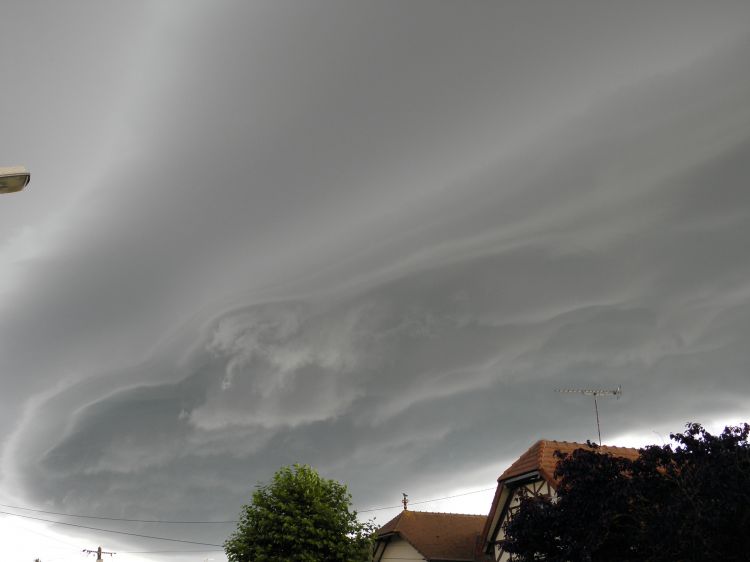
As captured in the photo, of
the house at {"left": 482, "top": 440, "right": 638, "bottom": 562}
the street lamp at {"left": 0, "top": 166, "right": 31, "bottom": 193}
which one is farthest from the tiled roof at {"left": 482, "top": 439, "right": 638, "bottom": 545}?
the street lamp at {"left": 0, "top": 166, "right": 31, "bottom": 193}

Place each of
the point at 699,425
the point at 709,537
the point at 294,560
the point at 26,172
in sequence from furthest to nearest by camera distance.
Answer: the point at 294,560 < the point at 699,425 < the point at 709,537 < the point at 26,172

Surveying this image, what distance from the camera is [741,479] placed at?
20.2m

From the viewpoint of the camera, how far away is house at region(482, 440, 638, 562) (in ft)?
129

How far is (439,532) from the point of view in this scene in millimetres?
55188

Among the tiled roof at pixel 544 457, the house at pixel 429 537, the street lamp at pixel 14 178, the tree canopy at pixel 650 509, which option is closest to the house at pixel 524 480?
the tiled roof at pixel 544 457

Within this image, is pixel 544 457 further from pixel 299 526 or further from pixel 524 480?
pixel 299 526

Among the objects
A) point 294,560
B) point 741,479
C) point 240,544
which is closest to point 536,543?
point 741,479

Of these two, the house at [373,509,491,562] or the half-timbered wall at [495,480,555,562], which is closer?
the half-timbered wall at [495,480,555,562]

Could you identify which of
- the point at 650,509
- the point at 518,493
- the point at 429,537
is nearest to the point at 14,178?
the point at 650,509

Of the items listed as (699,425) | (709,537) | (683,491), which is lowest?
(709,537)

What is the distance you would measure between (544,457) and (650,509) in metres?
16.6

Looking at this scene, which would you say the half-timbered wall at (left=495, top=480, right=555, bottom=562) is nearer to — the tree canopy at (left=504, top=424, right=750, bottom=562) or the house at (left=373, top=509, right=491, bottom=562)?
the house at (left=373, top=509, right=491, bottom=562)

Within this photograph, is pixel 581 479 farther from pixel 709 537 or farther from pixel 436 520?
pixel 436 520

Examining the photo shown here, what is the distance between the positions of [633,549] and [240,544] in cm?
2379
